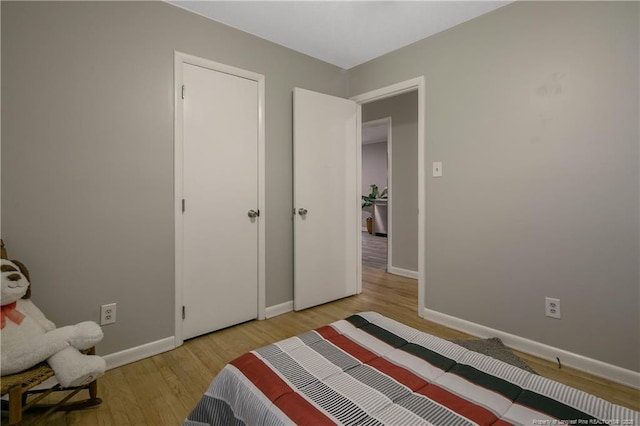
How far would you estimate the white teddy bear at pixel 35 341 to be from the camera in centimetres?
138

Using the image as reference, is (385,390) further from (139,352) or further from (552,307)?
(139,352)

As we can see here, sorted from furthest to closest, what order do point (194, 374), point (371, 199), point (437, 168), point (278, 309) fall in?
1. point (371, 199)
2. point (278, 309)
3. point (437, 168)
4. point (194, 374)

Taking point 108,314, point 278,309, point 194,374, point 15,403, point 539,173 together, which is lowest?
point 194,374

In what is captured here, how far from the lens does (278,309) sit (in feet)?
9.57

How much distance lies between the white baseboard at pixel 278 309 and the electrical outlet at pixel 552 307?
2.02 m

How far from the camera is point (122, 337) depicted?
208cm

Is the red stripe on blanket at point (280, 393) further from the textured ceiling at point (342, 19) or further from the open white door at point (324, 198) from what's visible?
the textured ceiling at point (342, 19)

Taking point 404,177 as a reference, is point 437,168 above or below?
below


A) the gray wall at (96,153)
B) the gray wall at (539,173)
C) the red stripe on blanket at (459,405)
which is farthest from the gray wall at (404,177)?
the red stripe on blanket at (459,405)

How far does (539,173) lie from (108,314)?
9.79 feet

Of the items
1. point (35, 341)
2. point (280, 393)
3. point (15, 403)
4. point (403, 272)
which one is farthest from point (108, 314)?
point (403, 272)

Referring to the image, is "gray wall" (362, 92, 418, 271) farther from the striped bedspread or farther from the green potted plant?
the green potted plant

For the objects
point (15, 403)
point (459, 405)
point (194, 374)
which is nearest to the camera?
point (459, 405)

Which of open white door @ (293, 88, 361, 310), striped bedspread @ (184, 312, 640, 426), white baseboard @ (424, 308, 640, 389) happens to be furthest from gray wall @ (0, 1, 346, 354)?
white baseboard @ (424, 308, 640, 389)
